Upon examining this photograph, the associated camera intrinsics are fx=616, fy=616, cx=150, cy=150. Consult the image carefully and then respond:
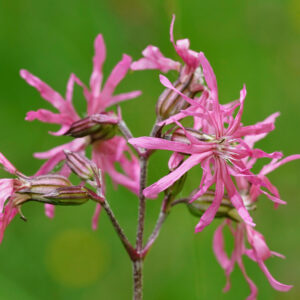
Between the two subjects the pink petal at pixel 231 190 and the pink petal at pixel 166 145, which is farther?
the pink petal at pixel 231 190

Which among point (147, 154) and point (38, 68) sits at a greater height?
point (38, 68)

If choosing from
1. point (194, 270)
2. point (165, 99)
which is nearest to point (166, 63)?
point (165, 99)

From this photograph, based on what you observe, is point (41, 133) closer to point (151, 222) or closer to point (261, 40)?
point (151, 222)

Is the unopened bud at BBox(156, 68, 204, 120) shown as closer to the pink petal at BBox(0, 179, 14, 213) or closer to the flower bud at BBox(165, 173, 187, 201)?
the flower bud at BBox(165, 173, 187, 201)

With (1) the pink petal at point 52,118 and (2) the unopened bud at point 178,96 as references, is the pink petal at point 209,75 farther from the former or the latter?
(1) the pink petal at point 52,118

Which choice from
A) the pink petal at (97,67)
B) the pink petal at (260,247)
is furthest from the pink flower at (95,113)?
the pink petal at (260,247)

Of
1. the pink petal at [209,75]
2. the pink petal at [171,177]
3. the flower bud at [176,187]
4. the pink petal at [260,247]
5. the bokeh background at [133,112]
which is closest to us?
the pink petal at [171,177]

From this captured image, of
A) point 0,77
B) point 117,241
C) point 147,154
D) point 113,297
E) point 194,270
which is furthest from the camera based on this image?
point 0,77
